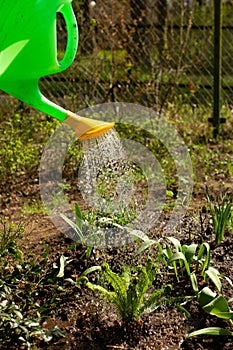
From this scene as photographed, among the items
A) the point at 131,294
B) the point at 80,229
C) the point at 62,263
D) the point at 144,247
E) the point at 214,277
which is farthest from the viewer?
the point at 80,229

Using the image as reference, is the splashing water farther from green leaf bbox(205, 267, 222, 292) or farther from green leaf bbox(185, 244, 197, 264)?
green leaf bbox(205, 267, 222, 292)

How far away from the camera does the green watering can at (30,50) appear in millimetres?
2539

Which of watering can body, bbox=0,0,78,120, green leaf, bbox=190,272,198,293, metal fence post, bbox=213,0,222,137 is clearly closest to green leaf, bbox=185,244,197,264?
green leaf, bbox=190,272,198,293

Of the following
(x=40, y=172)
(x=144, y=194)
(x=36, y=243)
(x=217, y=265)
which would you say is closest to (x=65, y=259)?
(x=36, y=243)

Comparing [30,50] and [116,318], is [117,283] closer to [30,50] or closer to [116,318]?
[116,318]

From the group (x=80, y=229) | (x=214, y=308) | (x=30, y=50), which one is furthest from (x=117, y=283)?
(x=30, y=50)

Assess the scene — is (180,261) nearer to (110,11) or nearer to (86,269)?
(86,269)

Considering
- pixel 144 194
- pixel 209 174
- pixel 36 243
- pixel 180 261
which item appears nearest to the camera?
pixel 180 261

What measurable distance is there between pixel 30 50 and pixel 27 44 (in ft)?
0.09

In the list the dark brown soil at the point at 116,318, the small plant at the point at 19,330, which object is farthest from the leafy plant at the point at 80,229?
the small plant at the point at 19,330

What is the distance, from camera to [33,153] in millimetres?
5191

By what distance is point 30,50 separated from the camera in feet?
8.54

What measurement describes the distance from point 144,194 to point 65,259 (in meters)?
1.35

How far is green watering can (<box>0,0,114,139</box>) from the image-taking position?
2539 millimetres
